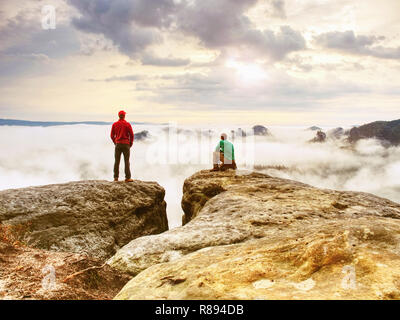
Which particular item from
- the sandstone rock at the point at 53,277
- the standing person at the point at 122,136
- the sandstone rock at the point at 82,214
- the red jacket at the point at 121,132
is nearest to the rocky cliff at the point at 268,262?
the sandstone rock at the point at 53,277

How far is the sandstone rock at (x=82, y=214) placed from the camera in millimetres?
16906

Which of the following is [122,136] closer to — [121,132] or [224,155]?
[121,132]

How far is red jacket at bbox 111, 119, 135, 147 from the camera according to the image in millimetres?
21378

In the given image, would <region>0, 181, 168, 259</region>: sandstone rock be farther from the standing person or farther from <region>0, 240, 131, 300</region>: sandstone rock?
<region>0, 240, 131, 300</region>: sandstone rock

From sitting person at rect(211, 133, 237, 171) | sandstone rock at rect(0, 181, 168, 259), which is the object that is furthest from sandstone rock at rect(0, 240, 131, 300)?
sitting person at rect(211, 133, 237, 171)

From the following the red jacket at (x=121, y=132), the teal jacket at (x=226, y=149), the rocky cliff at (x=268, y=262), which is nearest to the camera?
the rocky cliff at (x=268, y=262)

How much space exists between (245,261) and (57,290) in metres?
5.22

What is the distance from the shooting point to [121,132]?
2141cm

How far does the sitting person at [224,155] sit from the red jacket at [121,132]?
25.6 ft

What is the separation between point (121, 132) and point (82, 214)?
599 cm

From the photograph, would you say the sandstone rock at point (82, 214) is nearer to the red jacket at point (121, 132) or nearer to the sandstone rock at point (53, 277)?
the red jacket at point (121, 132)

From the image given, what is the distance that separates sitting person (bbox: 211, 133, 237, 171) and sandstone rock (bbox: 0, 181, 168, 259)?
Result: 702 centimetres

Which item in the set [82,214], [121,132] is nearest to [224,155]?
[121,132]
